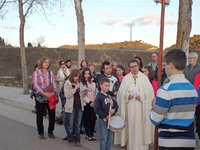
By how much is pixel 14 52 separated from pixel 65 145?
5730 centimetres

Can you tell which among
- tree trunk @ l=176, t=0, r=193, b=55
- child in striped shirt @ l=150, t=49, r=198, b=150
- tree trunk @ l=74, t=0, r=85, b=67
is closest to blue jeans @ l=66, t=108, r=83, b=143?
child in striped shirt @ l=150, t=49, r=198, b=150

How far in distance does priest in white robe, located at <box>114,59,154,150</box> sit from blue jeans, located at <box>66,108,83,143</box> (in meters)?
1.12

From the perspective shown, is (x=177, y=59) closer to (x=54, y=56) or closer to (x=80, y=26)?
(x=80, y=26)

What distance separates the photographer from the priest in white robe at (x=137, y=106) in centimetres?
652

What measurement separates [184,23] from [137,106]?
382 cm

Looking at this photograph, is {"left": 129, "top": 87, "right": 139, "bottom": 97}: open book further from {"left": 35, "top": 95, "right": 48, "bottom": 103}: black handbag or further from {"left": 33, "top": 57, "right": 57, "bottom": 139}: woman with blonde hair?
{"left": 35, "top": 95, "right": 48, "bottom": 103}: black handbag

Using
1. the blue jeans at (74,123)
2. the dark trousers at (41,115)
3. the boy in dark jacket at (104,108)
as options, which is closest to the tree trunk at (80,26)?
the dark trousers at (41,115)

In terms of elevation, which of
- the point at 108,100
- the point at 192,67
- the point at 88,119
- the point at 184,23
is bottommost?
the point at 88,119

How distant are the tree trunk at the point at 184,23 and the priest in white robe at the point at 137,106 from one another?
3218mm

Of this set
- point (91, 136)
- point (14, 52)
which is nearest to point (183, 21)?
point (91, 136)

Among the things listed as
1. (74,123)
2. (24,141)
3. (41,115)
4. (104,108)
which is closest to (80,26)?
(41,115)

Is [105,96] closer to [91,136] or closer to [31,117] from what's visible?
[91,136]

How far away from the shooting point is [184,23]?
9.09 m

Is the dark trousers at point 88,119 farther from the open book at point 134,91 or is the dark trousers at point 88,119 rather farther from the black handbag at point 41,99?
the open book at point 134,91
